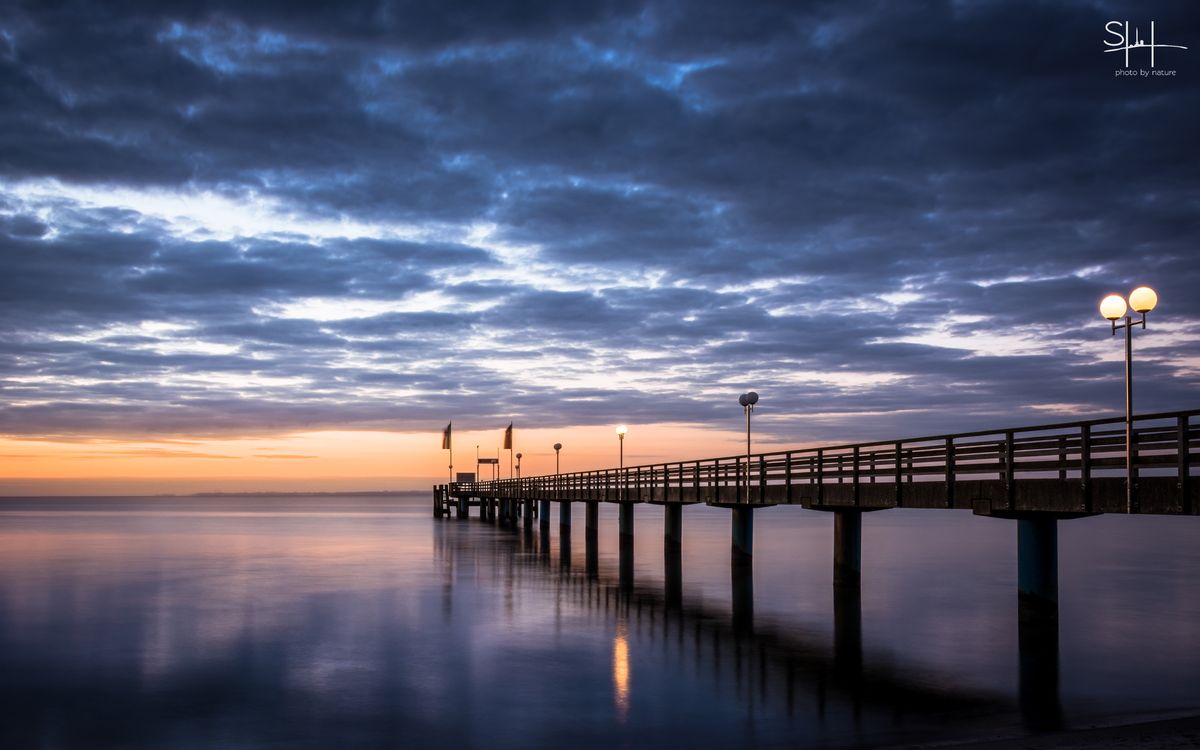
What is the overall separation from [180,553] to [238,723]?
1855 inches

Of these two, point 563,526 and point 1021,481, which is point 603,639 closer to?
point 1021,481

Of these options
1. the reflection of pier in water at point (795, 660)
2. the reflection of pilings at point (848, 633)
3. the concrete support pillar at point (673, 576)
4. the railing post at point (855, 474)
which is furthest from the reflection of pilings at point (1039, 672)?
the concrete support pillar at point (673, 576)

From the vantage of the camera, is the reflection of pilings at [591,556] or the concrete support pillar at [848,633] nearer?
the concrete support pillar at [848,633]

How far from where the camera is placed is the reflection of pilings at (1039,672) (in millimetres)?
17469

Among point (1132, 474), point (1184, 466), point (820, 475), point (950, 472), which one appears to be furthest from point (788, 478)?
point (1184, 466)

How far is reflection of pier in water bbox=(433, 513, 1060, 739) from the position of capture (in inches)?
690

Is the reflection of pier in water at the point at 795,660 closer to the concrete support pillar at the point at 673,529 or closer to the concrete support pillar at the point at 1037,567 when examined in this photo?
the concrete support pillar at the point at 1037,567

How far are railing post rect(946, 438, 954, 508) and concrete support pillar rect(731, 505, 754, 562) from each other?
53.5ft

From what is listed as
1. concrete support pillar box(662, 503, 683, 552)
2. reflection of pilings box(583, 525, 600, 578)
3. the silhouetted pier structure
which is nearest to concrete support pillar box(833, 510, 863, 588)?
the silhouetted pier structure

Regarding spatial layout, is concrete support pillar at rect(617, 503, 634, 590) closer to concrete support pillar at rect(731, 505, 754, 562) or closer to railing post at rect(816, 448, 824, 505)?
concrete support pillar at rect(731, 505, 754, 562)

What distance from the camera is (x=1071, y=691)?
1962 centimetres

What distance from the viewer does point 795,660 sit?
2275 centimetres

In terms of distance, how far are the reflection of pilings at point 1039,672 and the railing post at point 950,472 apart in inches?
141

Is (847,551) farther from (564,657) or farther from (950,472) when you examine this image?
(564,657)
